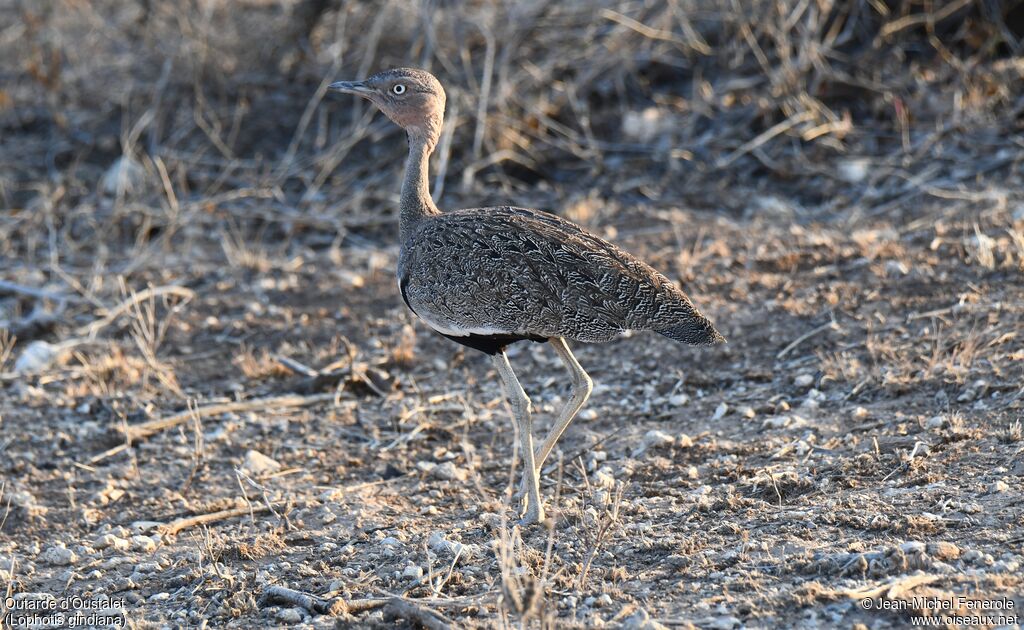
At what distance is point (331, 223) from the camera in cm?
767

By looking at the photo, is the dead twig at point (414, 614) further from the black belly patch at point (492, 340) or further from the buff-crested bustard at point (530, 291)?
the black belly patch at point (492, 340)

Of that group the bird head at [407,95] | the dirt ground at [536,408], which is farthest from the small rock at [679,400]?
the bird head at [407,95]

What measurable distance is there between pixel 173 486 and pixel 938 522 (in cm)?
292

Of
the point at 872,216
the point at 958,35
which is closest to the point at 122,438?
the point at 872,216

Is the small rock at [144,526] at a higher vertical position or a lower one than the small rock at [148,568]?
lower

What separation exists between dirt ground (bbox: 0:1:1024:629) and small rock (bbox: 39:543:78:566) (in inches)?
0.5

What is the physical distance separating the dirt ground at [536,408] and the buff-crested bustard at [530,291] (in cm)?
45

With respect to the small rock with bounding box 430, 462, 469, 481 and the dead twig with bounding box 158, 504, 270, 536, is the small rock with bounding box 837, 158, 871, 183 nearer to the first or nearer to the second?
the small rock with bounding box 430, 462, 469, 481

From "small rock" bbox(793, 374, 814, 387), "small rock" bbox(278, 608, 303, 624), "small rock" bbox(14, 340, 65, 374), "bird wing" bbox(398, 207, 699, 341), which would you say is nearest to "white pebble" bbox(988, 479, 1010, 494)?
"bird wing" bbox(398, 207, 699, 341)

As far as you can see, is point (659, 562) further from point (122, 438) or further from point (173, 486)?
point (122, 438)

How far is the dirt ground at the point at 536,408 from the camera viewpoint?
3660 mm

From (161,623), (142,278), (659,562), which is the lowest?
(142,278)

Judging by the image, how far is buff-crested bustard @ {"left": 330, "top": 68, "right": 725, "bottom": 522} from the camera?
158 inches

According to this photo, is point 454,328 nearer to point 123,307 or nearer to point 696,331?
point 696,331
